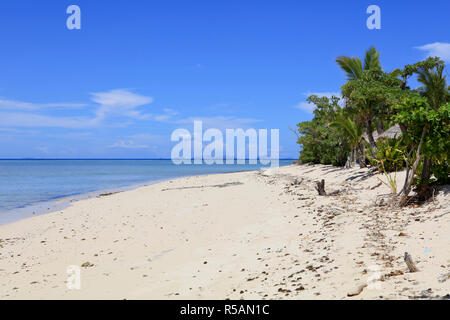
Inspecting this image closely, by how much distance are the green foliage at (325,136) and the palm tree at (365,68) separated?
9.97 feet

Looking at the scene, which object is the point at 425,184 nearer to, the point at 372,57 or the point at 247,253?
the point at 247,253

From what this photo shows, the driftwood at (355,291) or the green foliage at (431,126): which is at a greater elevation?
the green foliage at (431,126)

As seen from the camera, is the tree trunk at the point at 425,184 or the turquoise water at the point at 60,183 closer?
the tree trunk at the point at 425,184

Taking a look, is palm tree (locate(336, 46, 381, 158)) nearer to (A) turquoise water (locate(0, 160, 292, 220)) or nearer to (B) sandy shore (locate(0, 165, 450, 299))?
(B) sandy shore (locate(0, 165, 450, 299))

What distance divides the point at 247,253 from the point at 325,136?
24575 millimetres

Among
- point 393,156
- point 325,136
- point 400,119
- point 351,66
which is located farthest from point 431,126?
point 325,136

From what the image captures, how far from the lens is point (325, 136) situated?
29953mm

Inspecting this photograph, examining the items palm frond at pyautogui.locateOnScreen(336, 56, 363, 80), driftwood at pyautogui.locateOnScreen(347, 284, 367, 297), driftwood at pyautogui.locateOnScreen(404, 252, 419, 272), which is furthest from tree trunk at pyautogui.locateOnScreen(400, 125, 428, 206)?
palm frond at pyautogui.locateOnScreen(336, 56, 363, 80)

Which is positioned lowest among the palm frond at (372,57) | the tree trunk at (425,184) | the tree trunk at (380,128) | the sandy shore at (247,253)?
the sandy shore at (247,253)

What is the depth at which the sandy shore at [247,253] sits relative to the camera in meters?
4.92

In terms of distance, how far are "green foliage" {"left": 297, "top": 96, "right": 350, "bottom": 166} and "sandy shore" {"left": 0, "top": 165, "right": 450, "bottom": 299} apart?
14.9m

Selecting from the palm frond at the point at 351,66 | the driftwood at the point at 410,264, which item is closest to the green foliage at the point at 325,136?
the palm frond at the point at 351,66

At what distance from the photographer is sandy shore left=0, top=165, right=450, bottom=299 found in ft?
16.1

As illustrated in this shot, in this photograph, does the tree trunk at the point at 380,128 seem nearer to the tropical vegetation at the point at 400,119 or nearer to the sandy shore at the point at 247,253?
the tropical vegetation at the point at 400,119
